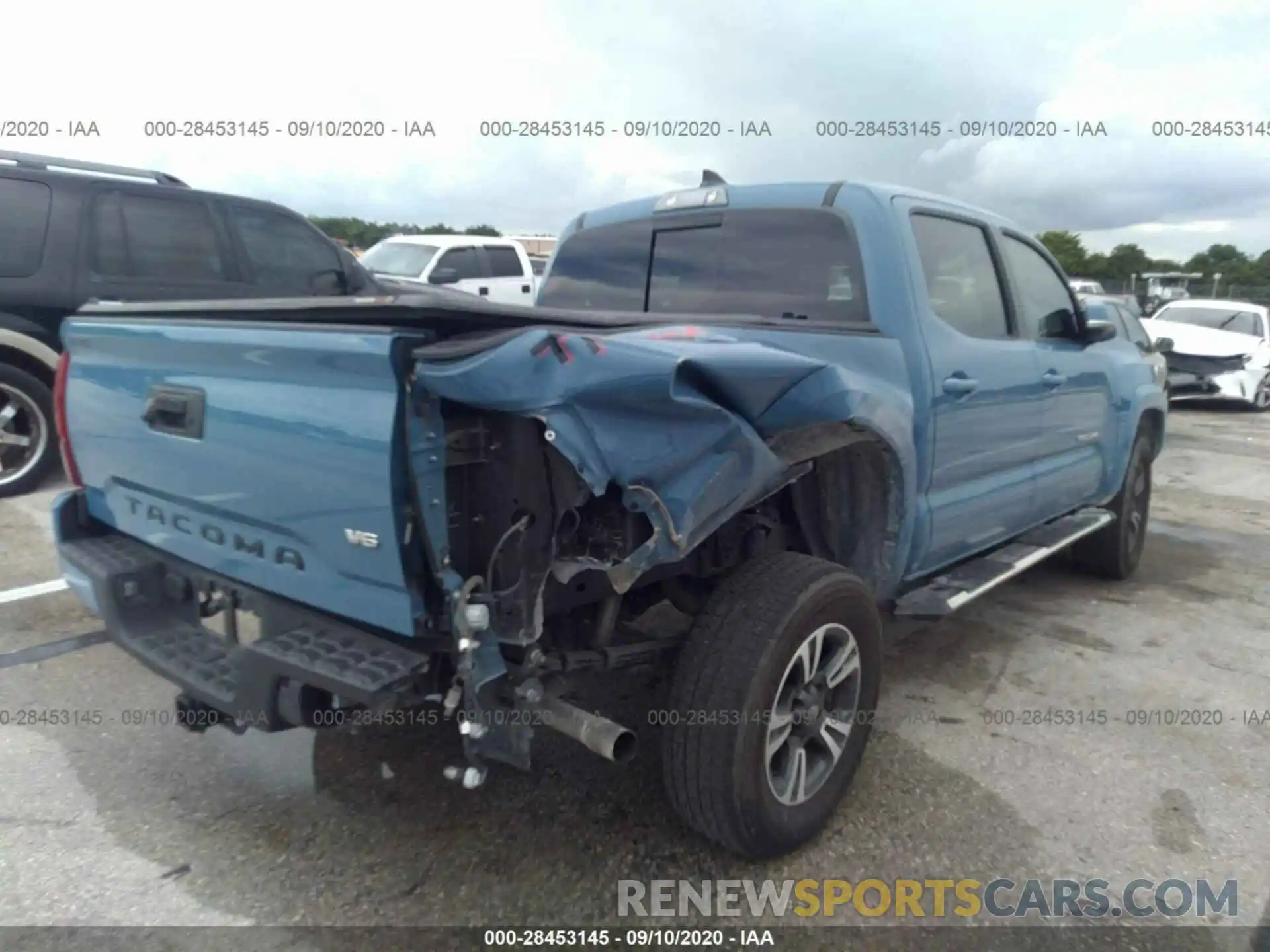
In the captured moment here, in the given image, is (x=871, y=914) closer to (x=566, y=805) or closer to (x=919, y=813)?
(x=919, y=813)

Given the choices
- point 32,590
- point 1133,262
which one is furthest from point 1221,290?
point 32,590

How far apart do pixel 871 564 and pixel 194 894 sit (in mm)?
2242

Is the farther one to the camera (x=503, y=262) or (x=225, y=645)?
(x=503, y=262)

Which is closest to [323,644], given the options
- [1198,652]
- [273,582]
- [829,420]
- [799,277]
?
[273,582]

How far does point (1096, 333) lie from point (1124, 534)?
144 centimetres

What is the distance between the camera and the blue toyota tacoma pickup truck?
2.01 metres

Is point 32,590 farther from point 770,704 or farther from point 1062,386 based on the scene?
point 1062,386

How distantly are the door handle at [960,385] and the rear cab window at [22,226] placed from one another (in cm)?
572

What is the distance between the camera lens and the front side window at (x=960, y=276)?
341 centimetres

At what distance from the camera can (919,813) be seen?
112 inches

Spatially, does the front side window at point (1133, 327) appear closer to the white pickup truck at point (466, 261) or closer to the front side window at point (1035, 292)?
the front side window at point (1035, 292)

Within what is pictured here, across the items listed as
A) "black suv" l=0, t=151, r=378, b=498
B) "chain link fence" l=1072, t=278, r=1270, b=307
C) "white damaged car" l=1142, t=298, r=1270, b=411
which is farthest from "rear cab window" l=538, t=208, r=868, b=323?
"chain link fence" l=1072, t=278, r=1270, b=307

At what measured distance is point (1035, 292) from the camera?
4.26m

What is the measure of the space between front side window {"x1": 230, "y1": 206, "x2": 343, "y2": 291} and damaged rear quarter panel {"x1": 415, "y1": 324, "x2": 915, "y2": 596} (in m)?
5.48
